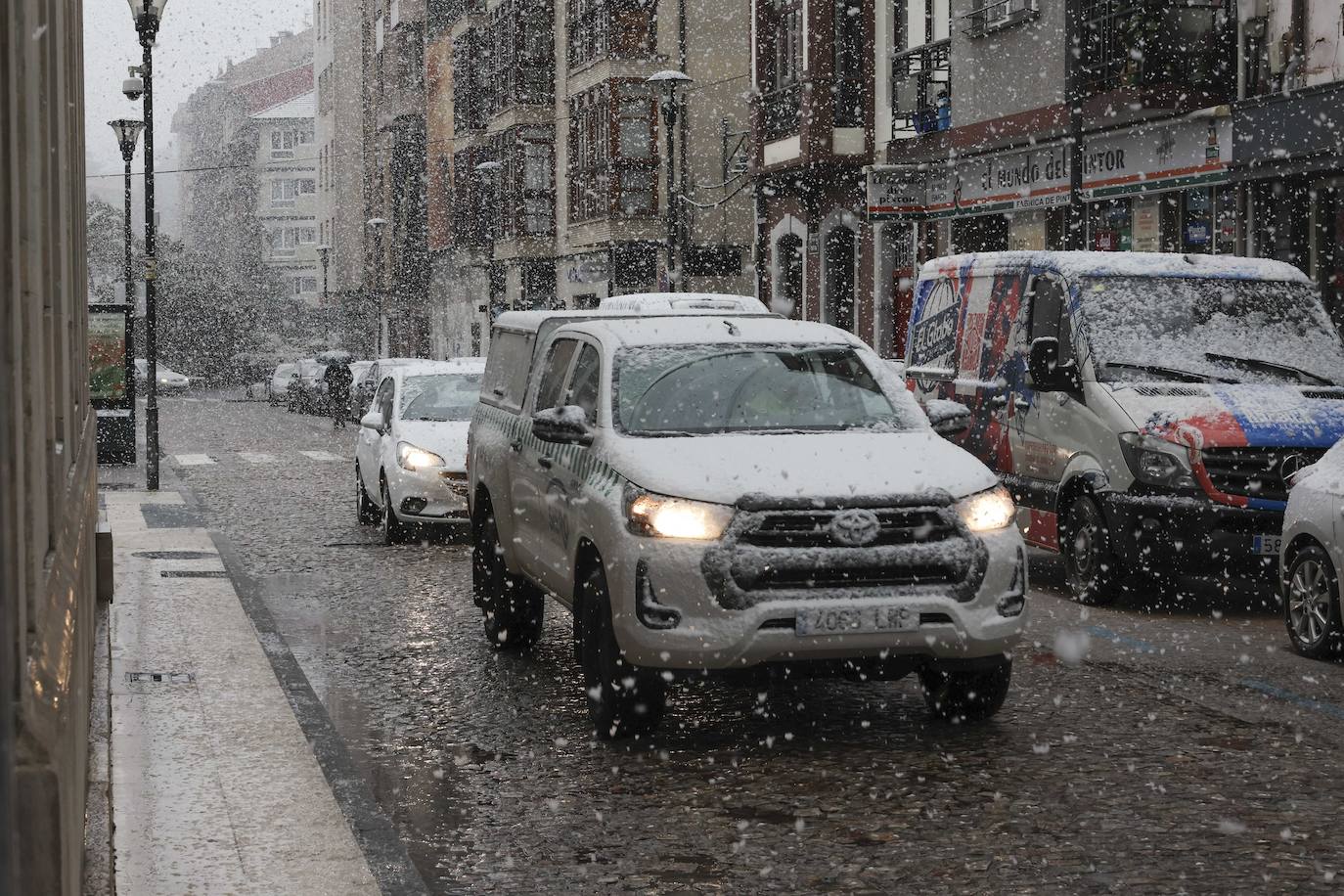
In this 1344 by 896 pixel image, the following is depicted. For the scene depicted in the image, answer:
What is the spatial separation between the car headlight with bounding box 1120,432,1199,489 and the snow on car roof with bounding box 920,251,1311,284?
5.02 feet

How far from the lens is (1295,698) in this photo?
9070 mm

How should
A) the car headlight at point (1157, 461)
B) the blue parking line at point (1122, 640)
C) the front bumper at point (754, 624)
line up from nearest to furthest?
the front bumper at point (754, 624) → the blue parking line at point (1122, 640) → the car headlight at point (1157, 461)

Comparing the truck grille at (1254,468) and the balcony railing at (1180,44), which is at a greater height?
the balcony railing at (1180,44)

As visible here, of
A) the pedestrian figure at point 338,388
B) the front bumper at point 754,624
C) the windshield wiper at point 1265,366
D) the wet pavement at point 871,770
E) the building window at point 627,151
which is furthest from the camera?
the building window at point 627,151

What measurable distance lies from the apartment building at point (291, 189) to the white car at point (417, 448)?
101 metres

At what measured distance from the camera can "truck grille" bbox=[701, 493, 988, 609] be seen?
303 inches

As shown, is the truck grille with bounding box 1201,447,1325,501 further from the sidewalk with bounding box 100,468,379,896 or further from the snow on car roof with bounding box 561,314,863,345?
the sidewalk with bounding box 100,468,379,896

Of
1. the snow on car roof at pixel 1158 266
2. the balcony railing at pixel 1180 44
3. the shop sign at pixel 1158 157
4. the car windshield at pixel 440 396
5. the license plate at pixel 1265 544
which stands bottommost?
the license plate at pixel 1265 544

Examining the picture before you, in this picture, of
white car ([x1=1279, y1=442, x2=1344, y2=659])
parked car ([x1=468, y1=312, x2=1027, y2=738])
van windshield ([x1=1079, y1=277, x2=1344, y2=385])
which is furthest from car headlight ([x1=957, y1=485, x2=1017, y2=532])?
van windshield ([x1=1079, y1=277, x2=1344, y2=385])

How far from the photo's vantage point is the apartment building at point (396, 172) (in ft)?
246

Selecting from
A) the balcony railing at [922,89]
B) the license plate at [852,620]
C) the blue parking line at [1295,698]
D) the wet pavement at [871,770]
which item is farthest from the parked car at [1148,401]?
the balcony railing at [922,89]

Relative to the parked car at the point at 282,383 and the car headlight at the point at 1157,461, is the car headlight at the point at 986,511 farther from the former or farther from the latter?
the parked car at the point at 282,383

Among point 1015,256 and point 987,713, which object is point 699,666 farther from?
point 1015,256

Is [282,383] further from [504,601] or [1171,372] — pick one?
[504,601]
